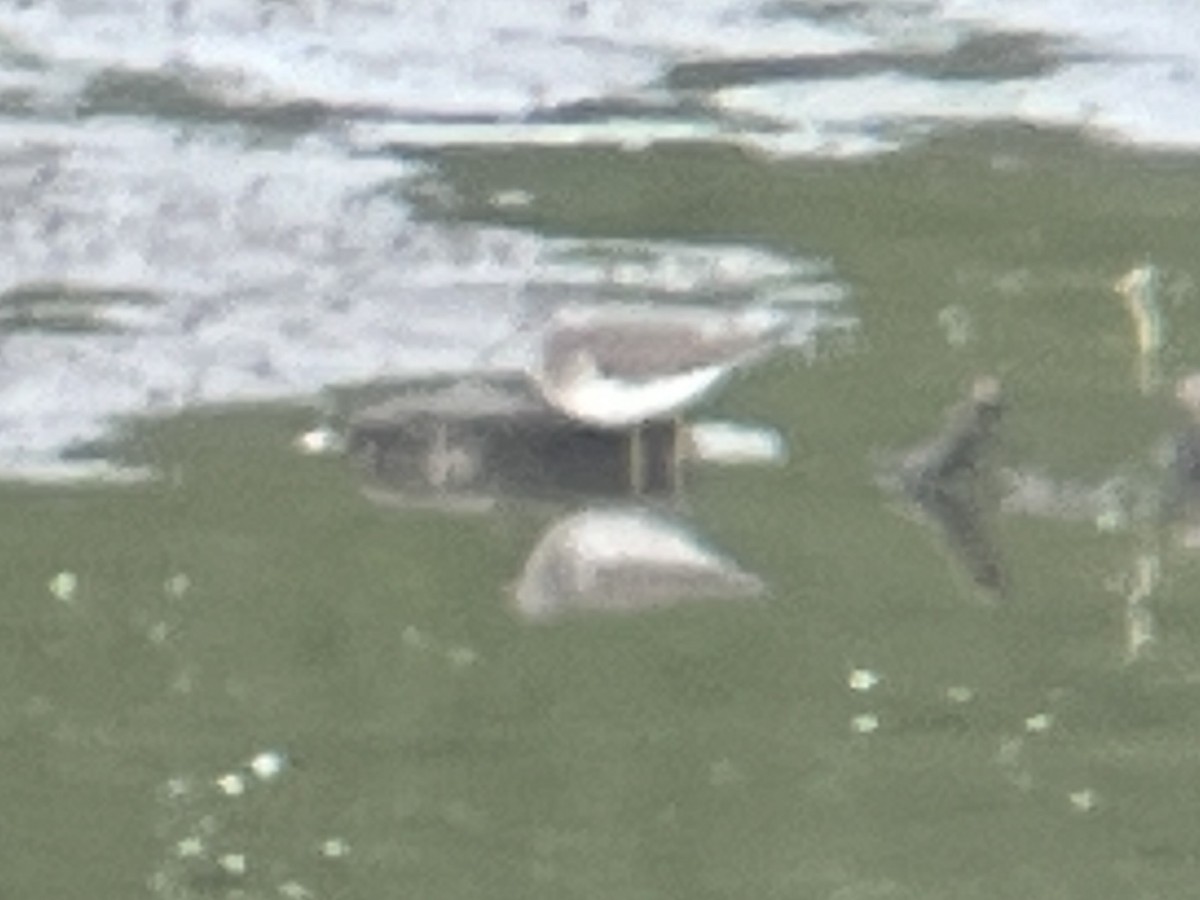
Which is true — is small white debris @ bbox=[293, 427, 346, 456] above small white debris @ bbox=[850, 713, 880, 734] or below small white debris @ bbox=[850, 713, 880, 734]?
above

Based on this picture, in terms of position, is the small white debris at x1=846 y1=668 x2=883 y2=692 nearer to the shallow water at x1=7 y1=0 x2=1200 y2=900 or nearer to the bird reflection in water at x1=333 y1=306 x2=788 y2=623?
the shallow water at x1=7 y1=0 x2=1200 y2=900

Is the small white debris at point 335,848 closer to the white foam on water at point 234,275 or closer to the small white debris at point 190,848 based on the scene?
the small white debris at point 190,848

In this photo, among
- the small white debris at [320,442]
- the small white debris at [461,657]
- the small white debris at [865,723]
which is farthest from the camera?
the small white debris at [320,442]

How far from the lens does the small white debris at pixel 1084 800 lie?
695 cm

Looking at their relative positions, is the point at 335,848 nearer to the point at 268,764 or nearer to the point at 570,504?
the point at 268,764

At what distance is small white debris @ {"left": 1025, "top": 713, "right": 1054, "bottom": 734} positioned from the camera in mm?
7293

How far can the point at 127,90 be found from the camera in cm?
1174

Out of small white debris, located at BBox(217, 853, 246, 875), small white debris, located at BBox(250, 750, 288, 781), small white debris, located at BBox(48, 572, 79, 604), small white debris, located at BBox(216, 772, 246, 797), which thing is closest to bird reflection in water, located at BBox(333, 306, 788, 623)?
small white debris, located at BBox(48, 572, 79, 604)

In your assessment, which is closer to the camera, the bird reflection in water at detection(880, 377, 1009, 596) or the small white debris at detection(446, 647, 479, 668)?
the small white debris at detection(446, 647, 479, 668)

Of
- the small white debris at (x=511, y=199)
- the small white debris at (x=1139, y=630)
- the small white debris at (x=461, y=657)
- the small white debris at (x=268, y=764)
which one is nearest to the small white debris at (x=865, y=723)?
the small white debris at (x=1139, y=630)

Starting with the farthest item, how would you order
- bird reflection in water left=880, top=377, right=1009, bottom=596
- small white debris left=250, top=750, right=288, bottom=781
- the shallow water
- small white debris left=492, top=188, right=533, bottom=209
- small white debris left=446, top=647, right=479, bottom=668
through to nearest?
small white debris left=492, top=188, right=533, bottom=209 < bird reflection in water left=880, top=377, right=1009, bottom=596 < small white debris left=446, top=647, right=479, bottom=668 < small white debris left=250, top=750, right=288, bottom=781 < the shallow water

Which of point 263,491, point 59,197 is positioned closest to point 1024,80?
point 59,197

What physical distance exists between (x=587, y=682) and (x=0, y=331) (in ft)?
8.34

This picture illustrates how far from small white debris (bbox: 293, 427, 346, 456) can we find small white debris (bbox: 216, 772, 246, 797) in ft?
5.71
